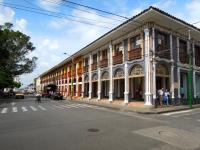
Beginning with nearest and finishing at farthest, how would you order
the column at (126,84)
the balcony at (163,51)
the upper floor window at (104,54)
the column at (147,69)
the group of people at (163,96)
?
1. the column at (147,69)
2. the group of people at (163,96)
3. the balcony at (163,51)
4. the column at (126,84)
5. the upper floor window at (104,54)

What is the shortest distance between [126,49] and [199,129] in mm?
14596

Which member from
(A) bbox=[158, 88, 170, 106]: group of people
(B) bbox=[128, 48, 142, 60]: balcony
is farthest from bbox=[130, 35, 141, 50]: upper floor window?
(A) bbox=[158, 88, 170, 106]: group of people

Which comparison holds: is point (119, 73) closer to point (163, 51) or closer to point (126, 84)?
point (126, 84)

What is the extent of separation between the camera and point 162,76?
71.9 feet

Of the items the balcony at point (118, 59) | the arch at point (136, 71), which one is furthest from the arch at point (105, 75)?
the arch at point (136, 71)

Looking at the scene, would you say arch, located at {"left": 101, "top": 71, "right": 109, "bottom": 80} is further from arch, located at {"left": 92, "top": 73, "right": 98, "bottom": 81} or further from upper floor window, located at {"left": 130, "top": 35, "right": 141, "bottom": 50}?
upper floor window, located at {"left": 130, "top": 35, "right": 141, "bottom": 50}

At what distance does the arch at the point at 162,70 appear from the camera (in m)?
21.3

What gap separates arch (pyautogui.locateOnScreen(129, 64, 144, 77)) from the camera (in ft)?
72.2

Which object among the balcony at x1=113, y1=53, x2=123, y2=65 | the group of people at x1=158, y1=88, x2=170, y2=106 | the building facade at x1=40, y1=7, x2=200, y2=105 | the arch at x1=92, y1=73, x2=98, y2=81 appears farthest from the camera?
the arch at x1=92, y1=73, x2=98, y2=81

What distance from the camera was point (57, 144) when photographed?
25.1 feet

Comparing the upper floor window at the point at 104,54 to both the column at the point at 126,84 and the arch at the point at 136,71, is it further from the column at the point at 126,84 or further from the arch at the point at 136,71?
the arch at the point at 136,71

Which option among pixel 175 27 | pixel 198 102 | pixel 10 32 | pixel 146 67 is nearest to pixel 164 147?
pixel 146 67

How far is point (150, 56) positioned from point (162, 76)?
8.16 feet

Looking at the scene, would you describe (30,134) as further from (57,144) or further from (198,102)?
(198,102)
